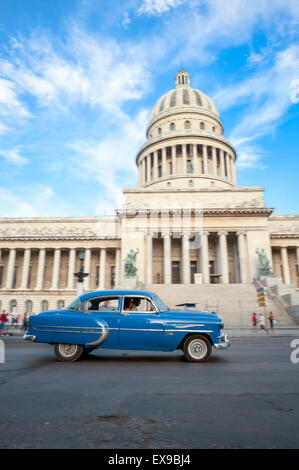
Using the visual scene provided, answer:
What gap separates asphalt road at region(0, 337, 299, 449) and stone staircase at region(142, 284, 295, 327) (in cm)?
1928

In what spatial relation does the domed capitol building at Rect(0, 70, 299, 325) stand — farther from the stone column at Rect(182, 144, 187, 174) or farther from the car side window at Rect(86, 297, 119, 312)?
the car side window at Rect(86, 297, 119, 312)

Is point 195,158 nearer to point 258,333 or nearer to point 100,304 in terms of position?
point 258,333

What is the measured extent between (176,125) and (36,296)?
3902cm

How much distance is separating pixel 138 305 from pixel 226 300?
23475 millimetres

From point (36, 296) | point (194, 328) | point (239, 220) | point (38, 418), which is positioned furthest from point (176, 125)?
point (38, 418)

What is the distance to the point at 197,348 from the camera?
25.8 feet

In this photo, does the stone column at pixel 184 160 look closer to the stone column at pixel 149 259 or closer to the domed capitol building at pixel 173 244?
the domed capitol building at pixel 173 244

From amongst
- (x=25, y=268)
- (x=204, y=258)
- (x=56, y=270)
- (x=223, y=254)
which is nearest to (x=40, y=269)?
(x=25, y=268)

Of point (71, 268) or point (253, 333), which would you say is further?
point (71, 268)

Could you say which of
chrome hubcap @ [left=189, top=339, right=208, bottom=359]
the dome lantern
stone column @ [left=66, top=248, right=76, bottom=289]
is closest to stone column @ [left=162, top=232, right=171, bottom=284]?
stone column @ [left=66, top=248, right=76, bottom=289]

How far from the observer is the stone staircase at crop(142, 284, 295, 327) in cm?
2688

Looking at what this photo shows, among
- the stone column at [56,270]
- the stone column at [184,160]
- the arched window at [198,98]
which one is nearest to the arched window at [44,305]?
the stone column at [56,270]

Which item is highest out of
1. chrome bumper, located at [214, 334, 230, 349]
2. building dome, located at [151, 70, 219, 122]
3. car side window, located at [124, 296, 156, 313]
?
building dome, located at [151, 70, 219, 122]
